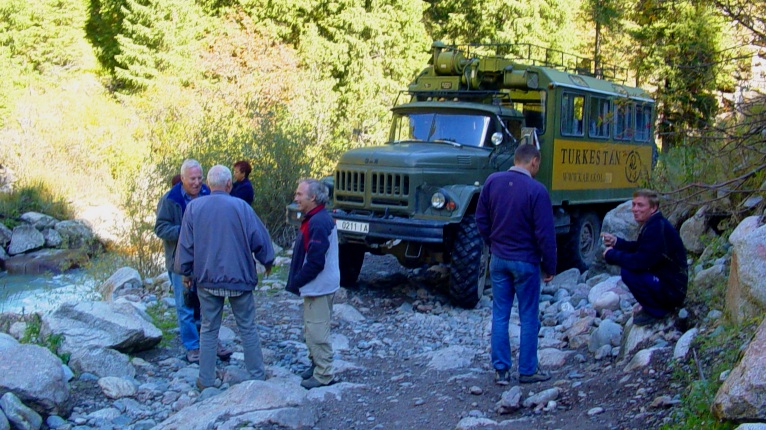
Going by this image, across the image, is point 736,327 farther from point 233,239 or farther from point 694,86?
point 233,239

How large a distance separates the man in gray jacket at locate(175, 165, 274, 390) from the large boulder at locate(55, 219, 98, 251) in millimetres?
12122

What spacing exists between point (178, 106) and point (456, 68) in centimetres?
992

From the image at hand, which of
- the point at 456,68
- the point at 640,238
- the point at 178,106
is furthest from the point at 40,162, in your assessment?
the point at 640,238

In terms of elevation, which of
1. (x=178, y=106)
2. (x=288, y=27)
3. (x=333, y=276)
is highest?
(x=288, y=27)

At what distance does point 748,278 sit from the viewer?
18.2ft

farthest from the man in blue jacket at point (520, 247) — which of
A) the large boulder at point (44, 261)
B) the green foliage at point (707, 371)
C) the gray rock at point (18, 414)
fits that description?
the large boulder at point (44, 261)

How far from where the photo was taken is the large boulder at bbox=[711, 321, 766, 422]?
4250 millimetres

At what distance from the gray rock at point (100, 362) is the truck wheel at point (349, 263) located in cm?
386

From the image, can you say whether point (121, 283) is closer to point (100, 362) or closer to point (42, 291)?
point (42, 291)

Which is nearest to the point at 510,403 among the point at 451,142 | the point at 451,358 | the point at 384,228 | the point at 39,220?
the point at 451,358

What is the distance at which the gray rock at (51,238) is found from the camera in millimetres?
17734

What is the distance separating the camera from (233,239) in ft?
19.9

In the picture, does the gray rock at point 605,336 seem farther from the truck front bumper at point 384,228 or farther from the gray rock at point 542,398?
the truck front bumper at point 384,228

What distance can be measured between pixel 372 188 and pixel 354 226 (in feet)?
1.70
